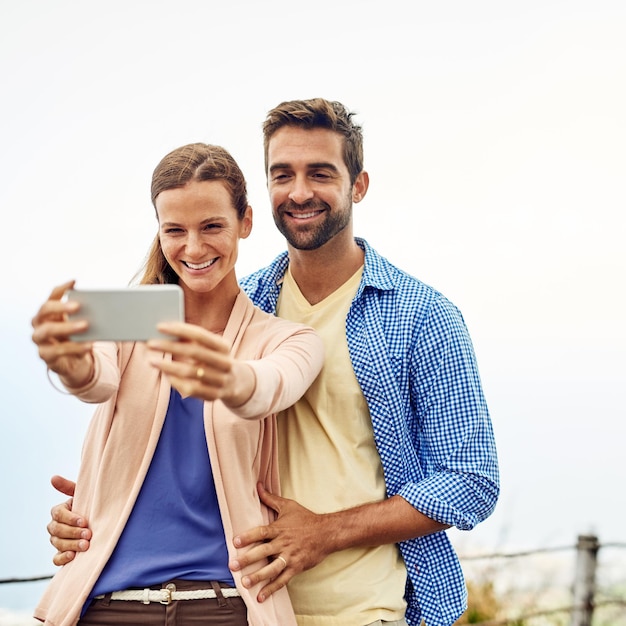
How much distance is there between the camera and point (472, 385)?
256cm

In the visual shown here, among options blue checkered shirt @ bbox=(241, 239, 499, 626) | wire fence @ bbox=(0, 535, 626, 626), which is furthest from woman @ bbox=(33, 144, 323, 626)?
wire fence @ bbox=(0, 535, 626, 626)

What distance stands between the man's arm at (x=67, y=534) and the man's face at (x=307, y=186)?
3.28ft

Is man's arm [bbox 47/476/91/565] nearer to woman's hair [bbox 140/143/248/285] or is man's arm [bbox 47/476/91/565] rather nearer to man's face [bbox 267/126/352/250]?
woman's hair [bbox 140/143/248/285]

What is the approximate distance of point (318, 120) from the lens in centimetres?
272

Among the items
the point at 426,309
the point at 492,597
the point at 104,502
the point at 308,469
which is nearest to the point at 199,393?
the point at 104,502

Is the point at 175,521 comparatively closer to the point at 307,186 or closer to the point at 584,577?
the point at 307,186

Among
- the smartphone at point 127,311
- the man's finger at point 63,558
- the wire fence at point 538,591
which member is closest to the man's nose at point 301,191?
the smartphone at point 127,311

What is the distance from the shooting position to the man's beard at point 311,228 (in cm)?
270

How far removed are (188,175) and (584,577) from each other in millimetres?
4187

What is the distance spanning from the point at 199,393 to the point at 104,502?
2.03ft

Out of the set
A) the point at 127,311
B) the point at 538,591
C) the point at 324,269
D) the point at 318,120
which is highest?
the point at 318,120

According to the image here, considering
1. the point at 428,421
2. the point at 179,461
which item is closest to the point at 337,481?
the point at 428,421

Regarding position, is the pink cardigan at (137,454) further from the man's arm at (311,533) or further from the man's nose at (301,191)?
the man's nose at (301,191)

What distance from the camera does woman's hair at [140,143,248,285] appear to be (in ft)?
7.23
